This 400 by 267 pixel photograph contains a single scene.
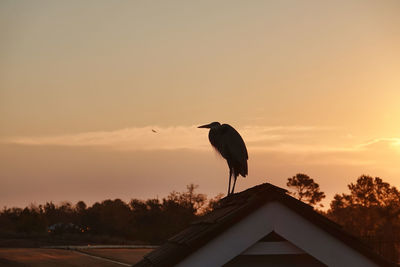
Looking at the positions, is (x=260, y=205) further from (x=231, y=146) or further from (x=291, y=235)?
(x=231, y=146)

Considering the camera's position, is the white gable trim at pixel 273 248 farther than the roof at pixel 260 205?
Yes

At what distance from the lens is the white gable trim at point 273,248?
3.76 m

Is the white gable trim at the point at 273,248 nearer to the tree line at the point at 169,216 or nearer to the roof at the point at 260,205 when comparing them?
the roof at the point at 260,205

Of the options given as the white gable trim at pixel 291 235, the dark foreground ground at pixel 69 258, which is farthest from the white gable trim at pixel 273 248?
the dark foreground ground at pixel 69 258

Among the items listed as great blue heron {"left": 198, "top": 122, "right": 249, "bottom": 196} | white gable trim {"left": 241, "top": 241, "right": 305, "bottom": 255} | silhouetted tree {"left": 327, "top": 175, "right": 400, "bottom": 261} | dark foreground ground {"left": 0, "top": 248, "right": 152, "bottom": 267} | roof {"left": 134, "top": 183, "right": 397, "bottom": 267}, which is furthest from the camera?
silhouetted tree {"left": 327, "top": 175, "right": 400, "bottom": 261}

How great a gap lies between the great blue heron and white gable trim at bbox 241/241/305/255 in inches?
239

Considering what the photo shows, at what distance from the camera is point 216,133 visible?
10625mm

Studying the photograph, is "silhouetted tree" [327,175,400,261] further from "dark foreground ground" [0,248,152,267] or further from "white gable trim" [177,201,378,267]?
"white gable trim" [177,201,378,267]

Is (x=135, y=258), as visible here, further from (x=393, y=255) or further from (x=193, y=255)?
(x=193, y=255)

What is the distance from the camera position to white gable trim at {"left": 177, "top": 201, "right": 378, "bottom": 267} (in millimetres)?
3602

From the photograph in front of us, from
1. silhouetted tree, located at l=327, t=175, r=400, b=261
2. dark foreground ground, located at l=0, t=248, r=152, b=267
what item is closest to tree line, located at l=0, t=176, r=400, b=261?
silhouetted tree, located at l=327, t=175, r=400, b=261

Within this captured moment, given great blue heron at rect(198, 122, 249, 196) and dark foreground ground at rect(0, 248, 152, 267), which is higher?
great blue heron at rect(198, 122, 249, 196)

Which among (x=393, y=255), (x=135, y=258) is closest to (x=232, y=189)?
(x=393, y=255)

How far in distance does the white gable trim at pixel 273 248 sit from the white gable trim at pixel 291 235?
0.43 feet
